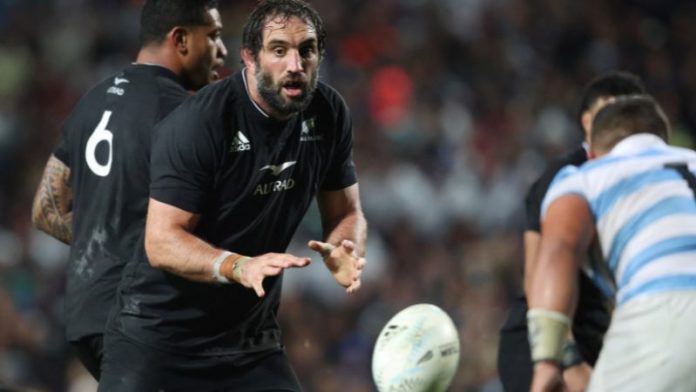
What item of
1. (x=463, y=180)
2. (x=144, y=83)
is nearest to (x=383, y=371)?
(x=144, y=83)

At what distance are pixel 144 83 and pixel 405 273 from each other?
4.95m

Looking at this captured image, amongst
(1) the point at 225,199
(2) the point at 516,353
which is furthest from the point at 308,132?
(2) the point at 516,353

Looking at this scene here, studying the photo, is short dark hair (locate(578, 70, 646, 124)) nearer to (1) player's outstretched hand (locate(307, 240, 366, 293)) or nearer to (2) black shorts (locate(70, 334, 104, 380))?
(1) player's outstretched hand (locate(307, 240, 366, 293))

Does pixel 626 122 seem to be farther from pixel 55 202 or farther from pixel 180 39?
pixel 55 202

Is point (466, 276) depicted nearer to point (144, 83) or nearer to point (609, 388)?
point (144, 83)

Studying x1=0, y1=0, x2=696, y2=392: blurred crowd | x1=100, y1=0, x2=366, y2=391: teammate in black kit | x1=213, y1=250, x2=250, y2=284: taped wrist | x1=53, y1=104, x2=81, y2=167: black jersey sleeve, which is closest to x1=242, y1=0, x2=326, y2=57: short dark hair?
x1=100, y1=0, x2=366, y2=391: teammate in black kit

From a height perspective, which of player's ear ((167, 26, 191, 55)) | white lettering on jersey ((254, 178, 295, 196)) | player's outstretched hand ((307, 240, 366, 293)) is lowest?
player's outstretched hand ((307, 240, 366, 293))

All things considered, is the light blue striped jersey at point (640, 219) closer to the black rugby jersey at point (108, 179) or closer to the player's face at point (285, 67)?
the player's face at point (285, 67)

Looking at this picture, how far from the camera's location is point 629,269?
425 centimetres

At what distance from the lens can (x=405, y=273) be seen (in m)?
10.0

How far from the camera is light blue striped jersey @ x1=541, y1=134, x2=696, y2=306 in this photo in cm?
420

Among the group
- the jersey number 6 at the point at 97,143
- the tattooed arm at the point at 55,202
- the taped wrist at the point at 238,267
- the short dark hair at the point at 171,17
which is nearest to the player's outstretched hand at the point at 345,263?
the taped wrist at the point at 238,267

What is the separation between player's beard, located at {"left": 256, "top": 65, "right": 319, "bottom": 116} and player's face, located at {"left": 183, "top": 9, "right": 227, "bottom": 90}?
728 mm

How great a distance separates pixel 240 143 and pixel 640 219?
1.52m
